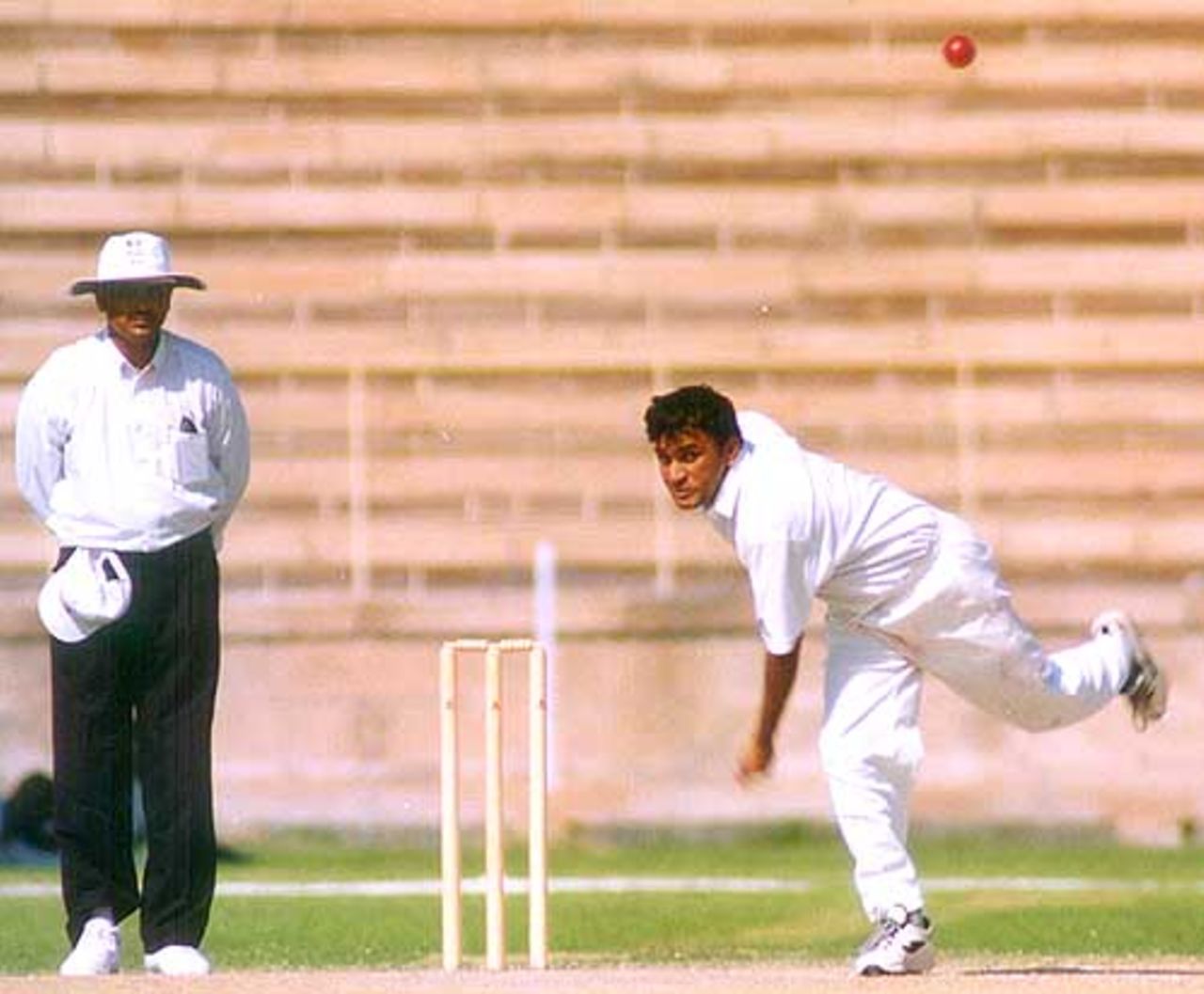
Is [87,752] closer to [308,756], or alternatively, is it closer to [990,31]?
[308,756]

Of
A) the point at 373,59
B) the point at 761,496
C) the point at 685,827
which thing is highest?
the point at 373,59

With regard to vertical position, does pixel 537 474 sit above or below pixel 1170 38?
below

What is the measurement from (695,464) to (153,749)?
1.40m

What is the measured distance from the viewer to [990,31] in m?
18.4

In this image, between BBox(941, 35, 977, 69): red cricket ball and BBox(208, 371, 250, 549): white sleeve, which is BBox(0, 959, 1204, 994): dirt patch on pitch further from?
BBox(941, 35, 977, 69): red cricket ball

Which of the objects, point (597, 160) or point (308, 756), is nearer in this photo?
point (308, 756)

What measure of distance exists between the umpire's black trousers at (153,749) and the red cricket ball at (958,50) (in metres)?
7.71

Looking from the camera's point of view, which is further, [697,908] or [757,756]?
[697,908]

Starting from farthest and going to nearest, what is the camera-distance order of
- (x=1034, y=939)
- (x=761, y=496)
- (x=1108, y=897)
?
1. (x=1108, y=897)
2. (x=1034, y=939)
3. (x=761, y=496)

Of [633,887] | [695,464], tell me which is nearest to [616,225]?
[633,887]

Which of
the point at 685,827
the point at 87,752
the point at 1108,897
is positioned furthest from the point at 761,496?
the point at 685,827

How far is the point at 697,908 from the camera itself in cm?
1401

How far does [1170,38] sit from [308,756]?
4142mm

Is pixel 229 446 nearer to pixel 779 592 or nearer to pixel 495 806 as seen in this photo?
pixel 495 806
